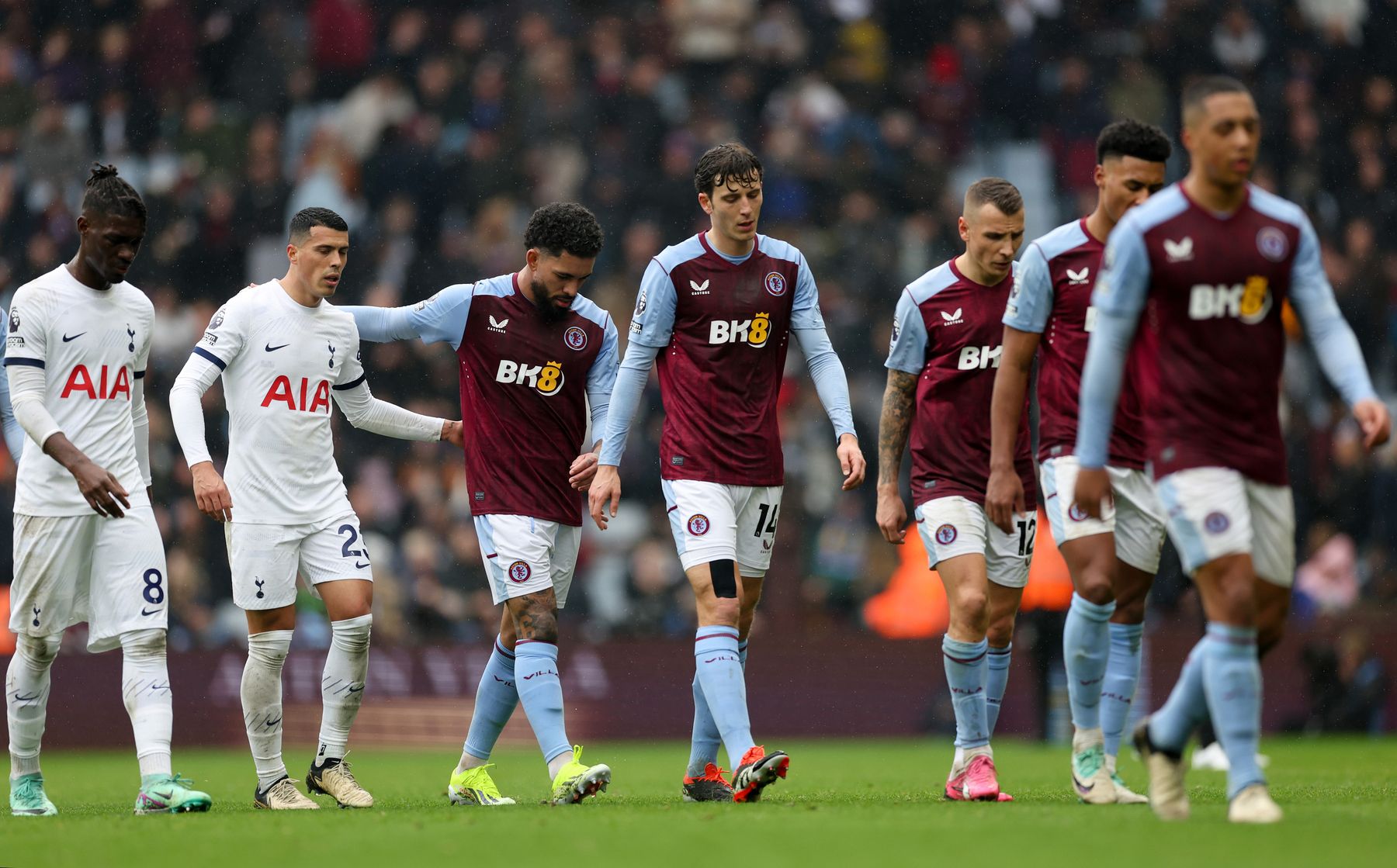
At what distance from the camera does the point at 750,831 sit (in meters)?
6.03

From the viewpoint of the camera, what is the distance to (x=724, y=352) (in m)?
7.95

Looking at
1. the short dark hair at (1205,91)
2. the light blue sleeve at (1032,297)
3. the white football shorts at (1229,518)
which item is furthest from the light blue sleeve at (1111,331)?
the light blue sleeve at (1032,297)

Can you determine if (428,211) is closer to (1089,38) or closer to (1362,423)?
(1089,38)

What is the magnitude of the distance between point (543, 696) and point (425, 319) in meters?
1.96

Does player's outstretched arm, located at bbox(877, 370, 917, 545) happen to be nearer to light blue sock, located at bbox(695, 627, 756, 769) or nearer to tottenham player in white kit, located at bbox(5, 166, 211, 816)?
light blue sock, located at bbox(695, 627, 756, 769)

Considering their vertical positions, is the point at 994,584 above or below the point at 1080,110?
below

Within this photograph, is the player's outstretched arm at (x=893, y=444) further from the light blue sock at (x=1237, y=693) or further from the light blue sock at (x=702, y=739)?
the light blue sock at (x=1237, y=693)

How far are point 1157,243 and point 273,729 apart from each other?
462 centimetres

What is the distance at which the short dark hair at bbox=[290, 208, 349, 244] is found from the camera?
7.97 meters

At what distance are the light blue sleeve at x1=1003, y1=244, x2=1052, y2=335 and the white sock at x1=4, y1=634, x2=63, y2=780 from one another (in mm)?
4639

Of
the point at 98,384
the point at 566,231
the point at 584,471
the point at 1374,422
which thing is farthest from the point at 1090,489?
the point at 98,384

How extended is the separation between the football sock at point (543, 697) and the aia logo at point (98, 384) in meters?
2.27

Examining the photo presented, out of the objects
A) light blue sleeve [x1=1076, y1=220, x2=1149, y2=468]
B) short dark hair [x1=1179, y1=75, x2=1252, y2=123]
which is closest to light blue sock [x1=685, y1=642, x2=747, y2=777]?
light blue sleeve [x1=1076, y1=220, x2=1149, y2=468]

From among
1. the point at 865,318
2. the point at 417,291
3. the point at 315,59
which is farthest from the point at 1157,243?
the point at 315,59
